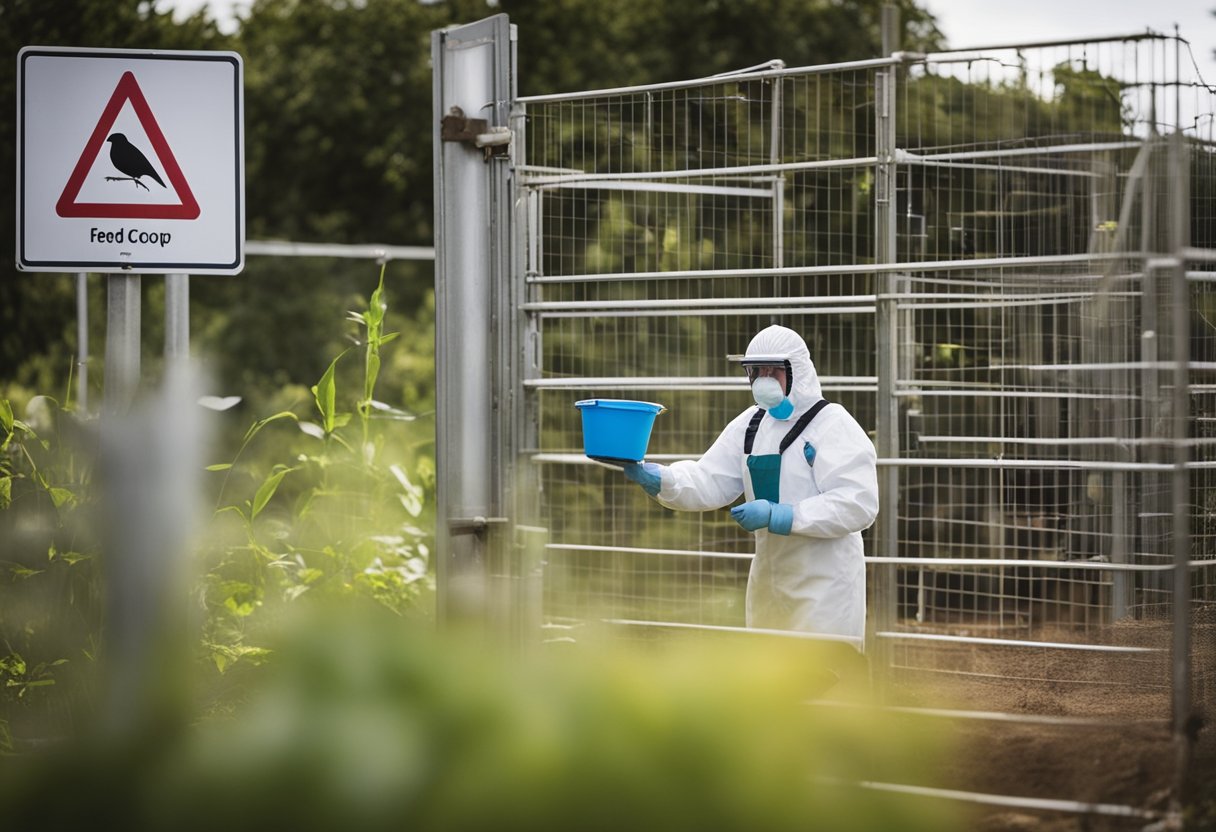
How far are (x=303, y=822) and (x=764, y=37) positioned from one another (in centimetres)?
2217

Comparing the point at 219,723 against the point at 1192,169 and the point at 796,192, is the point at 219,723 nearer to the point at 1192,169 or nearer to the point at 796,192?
the point at 1192,169

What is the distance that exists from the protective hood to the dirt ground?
118 cm

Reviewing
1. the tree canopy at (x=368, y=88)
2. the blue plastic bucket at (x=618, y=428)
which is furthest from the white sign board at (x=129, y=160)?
the tree canopy at (x=368, y=88)

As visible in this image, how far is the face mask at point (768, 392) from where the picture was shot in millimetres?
4844

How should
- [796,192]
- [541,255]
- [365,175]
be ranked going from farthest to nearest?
[365,175] < [796,192] < [541,255]

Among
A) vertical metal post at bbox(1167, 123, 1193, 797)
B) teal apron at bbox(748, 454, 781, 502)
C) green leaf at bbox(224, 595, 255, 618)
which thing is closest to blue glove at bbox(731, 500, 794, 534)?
teal apron at bbox(748, 454, 781, 502)

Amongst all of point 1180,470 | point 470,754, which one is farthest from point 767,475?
point 470,754

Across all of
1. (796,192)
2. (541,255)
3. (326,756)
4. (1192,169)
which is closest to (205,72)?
(541,255)

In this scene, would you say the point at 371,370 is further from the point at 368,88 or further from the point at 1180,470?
the point at 368,88

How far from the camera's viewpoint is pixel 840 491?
468 cm

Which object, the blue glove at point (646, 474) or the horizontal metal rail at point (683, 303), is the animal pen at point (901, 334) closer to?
the horizontal metal rail at point (683, 303)

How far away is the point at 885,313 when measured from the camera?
5.45 m

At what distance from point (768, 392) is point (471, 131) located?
5.15ft

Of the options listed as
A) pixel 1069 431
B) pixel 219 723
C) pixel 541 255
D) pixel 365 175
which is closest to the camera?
pixel 219 723
